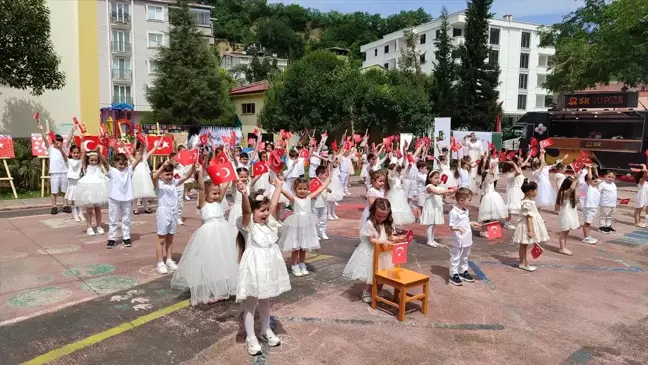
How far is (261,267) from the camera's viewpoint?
480cm

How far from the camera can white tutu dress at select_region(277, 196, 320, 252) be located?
24.3ft

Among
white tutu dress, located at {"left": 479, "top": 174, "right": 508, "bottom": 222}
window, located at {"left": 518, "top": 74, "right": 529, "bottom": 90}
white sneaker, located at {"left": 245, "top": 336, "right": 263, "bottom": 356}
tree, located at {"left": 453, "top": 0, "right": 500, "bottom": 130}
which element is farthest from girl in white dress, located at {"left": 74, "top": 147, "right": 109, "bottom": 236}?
window, located at {"left": 518, "top": 74, "right": 529, "bottom": 90}

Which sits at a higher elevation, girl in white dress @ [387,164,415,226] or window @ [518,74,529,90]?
window @ [518,74,529,90]

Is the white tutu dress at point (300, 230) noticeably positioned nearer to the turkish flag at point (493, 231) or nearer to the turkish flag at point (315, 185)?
the turkish flag at point (315, 185)

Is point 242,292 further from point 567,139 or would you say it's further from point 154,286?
point 567,139

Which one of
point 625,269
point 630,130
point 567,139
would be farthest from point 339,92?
point 625,269

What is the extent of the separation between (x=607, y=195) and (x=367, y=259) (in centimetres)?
867

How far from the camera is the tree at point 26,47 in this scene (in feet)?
53.1

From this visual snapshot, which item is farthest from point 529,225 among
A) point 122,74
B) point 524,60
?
point 524,60

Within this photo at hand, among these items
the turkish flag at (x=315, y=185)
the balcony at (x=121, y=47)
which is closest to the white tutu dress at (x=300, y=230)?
the turkish flag at (x=315, y=185)

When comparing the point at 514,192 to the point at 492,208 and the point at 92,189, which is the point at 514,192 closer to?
the point at 492,208

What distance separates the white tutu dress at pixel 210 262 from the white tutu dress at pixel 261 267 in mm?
1102

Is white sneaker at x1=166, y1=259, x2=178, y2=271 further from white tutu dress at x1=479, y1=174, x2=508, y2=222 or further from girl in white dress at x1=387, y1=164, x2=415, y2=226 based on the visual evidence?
white tutu dress at x1=479, y1=174, x2=508, y2=222

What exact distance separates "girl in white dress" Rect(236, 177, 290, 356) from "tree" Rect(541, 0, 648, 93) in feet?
86.9
